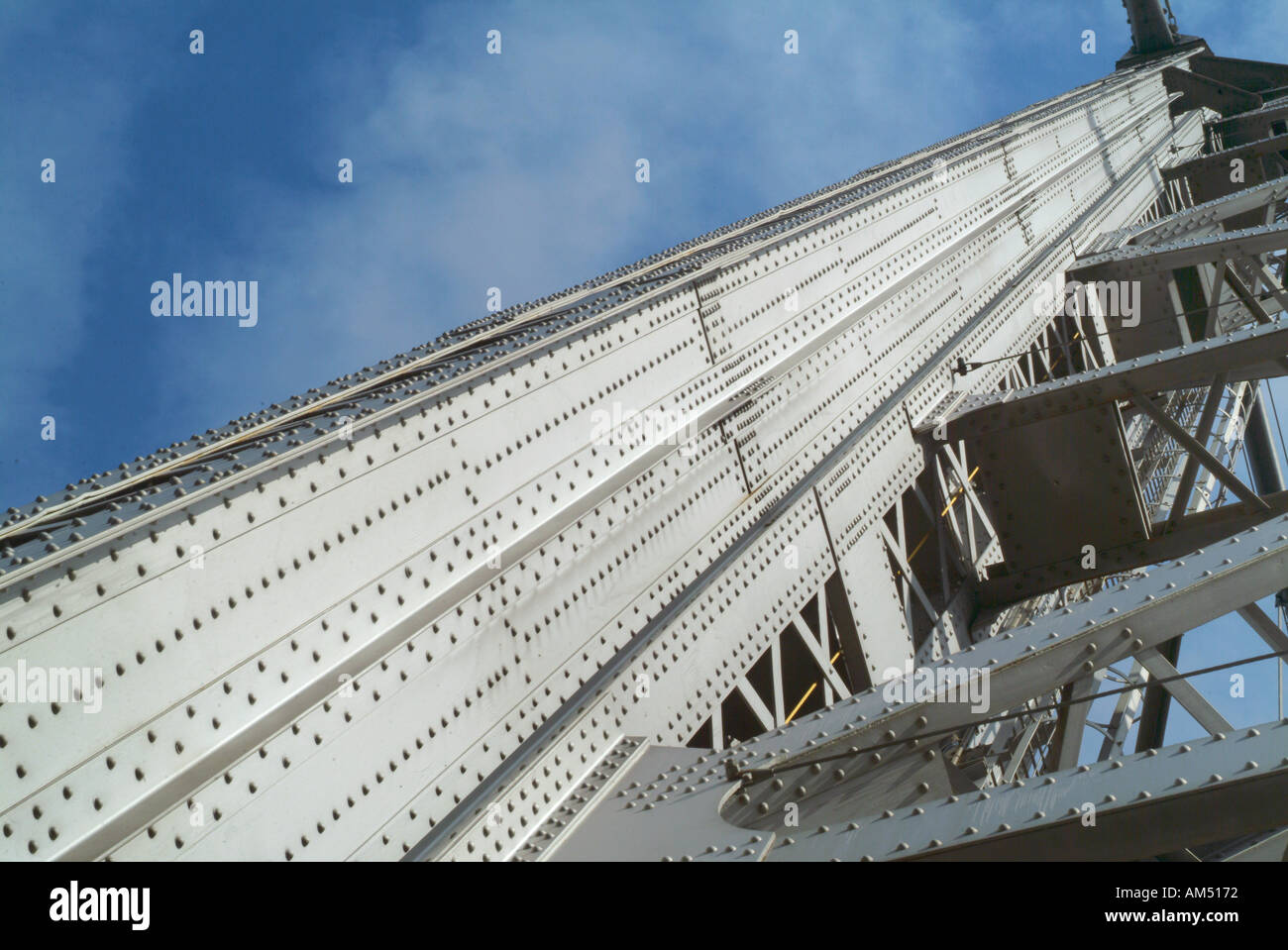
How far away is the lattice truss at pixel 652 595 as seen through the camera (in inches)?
147

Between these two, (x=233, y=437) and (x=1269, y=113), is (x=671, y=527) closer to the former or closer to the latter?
(x=233, y=437)

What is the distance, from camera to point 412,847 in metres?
4.50

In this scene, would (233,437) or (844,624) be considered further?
(844,624)

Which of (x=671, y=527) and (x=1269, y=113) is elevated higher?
(x=1269, y=113)

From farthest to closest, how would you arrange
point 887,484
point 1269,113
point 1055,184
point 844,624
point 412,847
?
point 1269,113, point 1055,184, point 887,484, point 844,624, point 412,847

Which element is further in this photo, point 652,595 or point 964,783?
point 652,595

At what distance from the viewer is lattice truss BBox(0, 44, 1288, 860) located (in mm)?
3746

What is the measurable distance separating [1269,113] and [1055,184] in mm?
18192

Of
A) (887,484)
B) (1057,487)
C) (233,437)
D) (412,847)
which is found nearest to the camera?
(412,847)

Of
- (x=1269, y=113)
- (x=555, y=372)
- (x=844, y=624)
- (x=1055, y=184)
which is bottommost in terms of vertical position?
(x=844, y=624)

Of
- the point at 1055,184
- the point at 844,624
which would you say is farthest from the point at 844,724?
the point at 1055,184

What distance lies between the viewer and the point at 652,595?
6.25 metres

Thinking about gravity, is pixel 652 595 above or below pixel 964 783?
above
